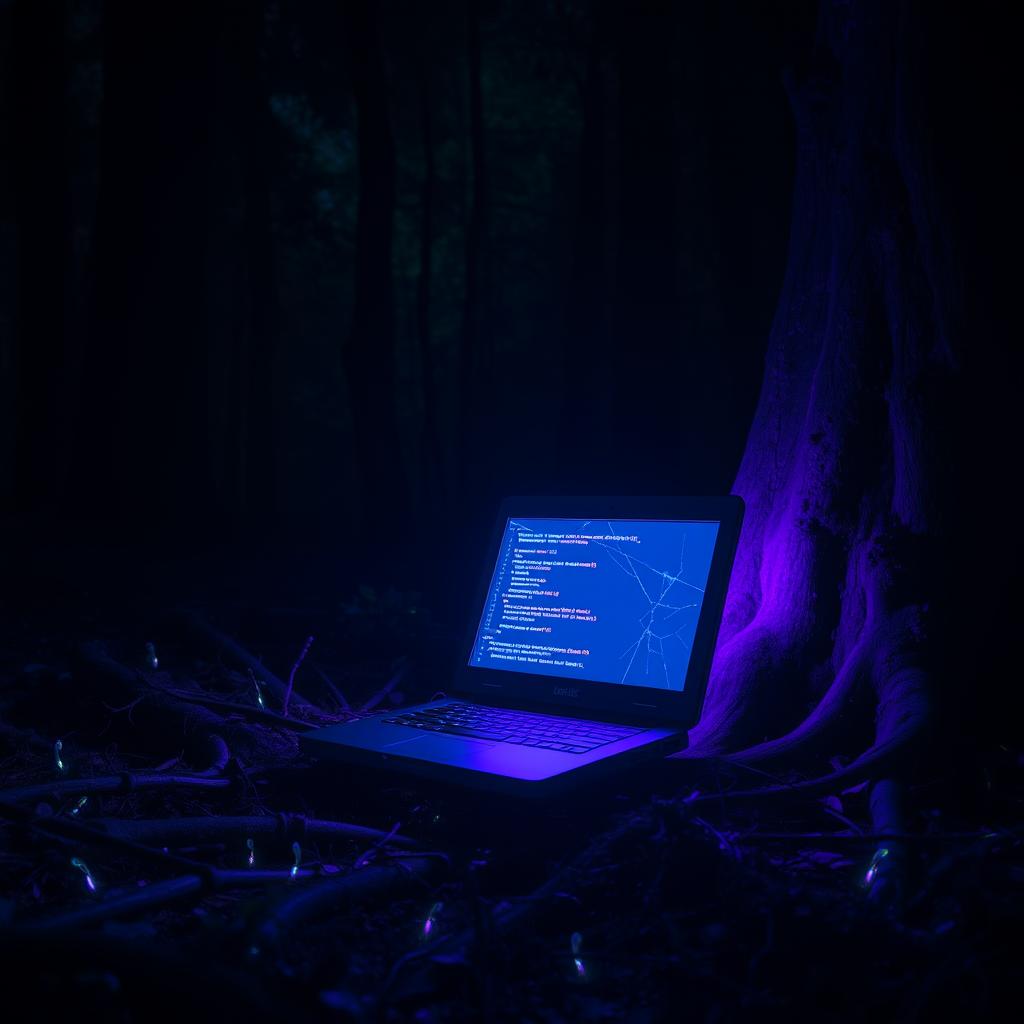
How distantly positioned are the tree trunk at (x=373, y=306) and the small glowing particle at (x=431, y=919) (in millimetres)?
4600

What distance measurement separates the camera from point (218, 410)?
616cm

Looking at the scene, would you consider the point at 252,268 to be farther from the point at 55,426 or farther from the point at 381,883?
the point at 381,883

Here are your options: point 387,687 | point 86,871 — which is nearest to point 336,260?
→ point 387,687

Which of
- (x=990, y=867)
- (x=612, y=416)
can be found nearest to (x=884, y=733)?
(x=990, y=867)

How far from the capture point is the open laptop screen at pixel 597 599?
7.54 ft

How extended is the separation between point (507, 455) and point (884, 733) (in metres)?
4.08

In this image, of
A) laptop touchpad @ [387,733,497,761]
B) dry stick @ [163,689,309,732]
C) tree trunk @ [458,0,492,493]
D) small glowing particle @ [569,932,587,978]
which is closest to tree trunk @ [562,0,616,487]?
tree trunk @ [458,0,492,493]

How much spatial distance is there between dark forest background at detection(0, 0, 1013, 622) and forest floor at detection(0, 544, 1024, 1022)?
3.52 m

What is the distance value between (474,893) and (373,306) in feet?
17.4

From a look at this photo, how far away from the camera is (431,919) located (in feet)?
5.35

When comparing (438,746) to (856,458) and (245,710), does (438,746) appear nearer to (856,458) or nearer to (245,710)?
(245,710)

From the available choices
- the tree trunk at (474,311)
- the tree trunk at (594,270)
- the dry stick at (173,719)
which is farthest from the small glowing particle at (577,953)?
the tree trunk at (474,311)

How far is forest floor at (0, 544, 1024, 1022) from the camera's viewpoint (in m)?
1.23

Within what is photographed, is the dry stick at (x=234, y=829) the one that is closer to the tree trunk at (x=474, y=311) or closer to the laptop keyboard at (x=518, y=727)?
the laptop keyboard at (x=518, y=727)
